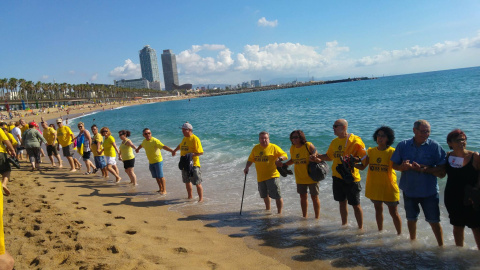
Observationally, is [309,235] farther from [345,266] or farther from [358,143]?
[358,143]

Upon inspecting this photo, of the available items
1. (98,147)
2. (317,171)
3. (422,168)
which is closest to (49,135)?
(98,147)

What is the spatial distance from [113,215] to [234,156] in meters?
7.13

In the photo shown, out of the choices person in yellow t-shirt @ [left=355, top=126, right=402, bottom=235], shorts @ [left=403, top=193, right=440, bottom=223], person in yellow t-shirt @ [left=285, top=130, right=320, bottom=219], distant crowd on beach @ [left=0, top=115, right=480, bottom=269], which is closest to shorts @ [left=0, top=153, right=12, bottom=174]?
distant crowd on beach @ [left=0, top=115, right=480, bottom=269]

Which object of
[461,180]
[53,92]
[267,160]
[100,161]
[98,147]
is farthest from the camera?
[53,92]

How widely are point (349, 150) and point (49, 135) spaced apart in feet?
35.6

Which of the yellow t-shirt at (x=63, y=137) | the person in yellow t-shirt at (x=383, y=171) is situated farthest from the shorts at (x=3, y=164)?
the person in yellow t-shirt at (x=383, y=171)

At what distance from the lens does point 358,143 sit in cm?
476

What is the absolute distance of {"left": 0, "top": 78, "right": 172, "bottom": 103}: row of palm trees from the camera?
9694 cm

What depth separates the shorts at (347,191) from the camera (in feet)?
15.8

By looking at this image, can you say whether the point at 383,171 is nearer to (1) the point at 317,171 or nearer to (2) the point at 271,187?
(1) the point at 317,171

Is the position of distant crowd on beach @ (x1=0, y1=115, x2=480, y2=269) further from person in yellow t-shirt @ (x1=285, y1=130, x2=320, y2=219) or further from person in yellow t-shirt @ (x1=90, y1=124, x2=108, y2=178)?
person in yellow t-shirt @ (x1=90, y1=124, x2=108, y2=178)

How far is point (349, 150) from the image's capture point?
4816 mm

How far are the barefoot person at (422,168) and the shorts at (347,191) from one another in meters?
0.74

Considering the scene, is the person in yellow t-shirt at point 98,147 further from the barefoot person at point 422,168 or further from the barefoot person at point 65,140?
the barefoot person at point 422,168
